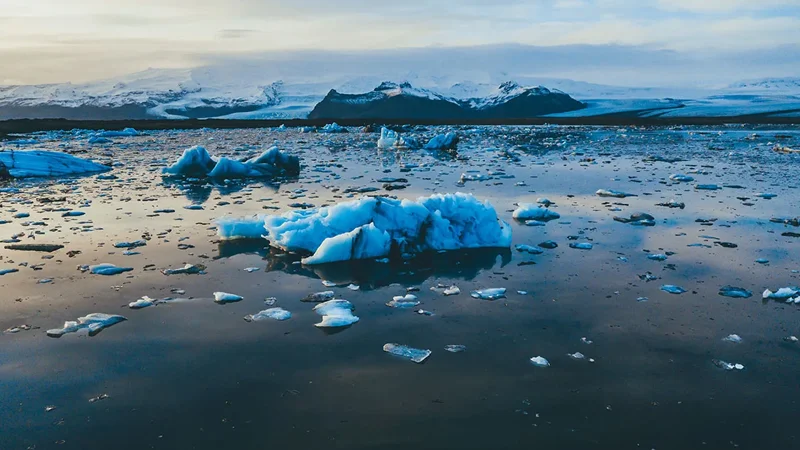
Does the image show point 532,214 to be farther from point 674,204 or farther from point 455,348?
point 455,348

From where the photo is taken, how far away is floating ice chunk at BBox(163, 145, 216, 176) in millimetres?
13859

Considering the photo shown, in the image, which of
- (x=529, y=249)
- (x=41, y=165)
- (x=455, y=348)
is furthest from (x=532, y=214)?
(x=41, y=165)

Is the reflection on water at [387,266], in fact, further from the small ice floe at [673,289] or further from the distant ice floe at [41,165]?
the distant ice floe at [41,165]

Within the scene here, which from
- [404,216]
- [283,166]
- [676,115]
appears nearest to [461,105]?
[676,115]

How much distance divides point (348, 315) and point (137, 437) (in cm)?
188

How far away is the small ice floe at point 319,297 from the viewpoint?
16.0 ft

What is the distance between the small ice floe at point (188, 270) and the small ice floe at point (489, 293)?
267 centimetres

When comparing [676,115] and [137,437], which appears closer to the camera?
[137,437]

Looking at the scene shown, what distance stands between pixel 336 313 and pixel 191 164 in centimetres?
1066

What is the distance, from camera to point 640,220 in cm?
786

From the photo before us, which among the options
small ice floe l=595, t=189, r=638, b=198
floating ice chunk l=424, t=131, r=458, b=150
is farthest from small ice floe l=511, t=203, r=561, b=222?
floating ice chunk l=424, t=131, r=458, b=150

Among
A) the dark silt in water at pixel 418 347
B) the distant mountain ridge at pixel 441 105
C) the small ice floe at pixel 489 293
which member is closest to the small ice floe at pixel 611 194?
the dark silt in water at pixel 418 347

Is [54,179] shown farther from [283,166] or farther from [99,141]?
[99,141]

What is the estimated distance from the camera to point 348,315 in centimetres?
448
